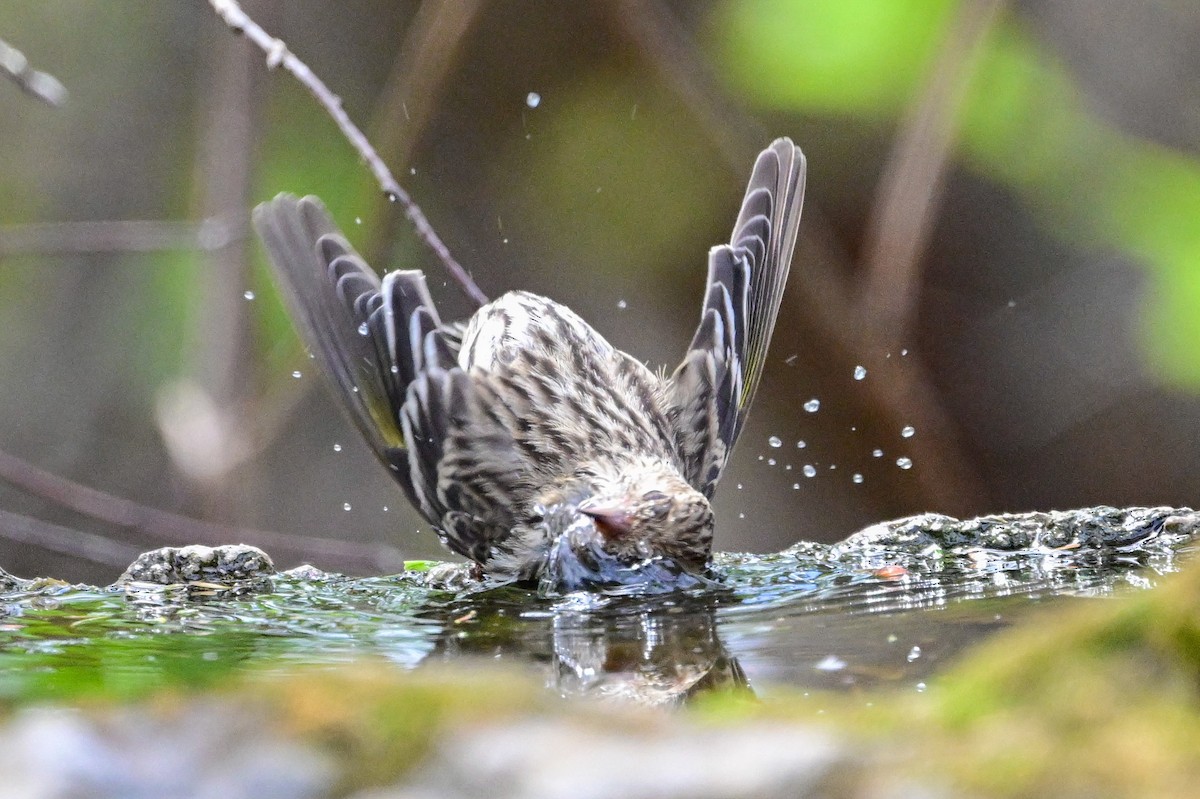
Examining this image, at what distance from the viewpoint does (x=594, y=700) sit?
1555 millimetres

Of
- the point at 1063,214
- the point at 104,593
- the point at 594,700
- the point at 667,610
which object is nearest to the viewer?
the point at 594,700

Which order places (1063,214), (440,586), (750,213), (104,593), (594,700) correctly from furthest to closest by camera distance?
(1063,214) < (750,213) < (440,586) < (104,593) < (594,700)

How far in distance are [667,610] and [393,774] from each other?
59.0 inches

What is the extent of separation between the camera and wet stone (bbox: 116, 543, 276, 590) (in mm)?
2785

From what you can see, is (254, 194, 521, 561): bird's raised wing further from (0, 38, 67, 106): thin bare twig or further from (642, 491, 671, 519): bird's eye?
(0, 38, 67, 106): thin bare twig

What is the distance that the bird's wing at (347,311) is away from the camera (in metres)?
3.52

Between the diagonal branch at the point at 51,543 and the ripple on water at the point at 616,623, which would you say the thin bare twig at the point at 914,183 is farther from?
the diagonal branch at the point at 51,543

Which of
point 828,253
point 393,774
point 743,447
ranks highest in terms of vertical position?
point 828,253

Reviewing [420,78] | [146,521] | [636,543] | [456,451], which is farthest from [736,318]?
[420,78]

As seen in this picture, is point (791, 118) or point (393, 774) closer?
point (393, 774)

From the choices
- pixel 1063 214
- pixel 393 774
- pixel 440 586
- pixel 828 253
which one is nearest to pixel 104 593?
pixel 440 586

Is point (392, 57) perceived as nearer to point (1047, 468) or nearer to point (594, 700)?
point (1047, 468)

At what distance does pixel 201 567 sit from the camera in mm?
2828

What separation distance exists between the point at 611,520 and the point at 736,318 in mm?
1110
